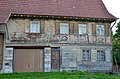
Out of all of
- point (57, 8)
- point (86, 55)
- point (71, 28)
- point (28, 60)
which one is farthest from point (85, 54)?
point (28, 60)

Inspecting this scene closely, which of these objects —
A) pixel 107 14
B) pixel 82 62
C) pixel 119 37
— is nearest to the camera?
pixel 82 62

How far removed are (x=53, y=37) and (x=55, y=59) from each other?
82.5 inches

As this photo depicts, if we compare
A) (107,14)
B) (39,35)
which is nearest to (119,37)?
(107,14)

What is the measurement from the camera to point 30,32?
2214cm

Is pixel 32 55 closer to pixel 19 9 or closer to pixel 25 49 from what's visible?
pixel 25 49

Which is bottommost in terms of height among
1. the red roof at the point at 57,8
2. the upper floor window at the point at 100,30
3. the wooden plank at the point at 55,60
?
the wooden plank at the point at 55,60

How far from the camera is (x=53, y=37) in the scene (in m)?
22.5

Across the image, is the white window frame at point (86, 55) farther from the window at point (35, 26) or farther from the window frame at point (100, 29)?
the window at point (35, 26)

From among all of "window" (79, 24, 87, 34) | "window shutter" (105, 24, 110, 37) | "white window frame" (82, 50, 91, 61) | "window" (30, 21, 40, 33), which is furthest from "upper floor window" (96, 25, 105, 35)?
"window" (30, 21, 40, 33)

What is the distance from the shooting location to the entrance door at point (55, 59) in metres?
22.2

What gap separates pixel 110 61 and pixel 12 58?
963cm

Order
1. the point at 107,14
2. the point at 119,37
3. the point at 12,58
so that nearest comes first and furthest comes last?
1. the point at 12,58
2. the point at 107,14
3. the point at 119,37

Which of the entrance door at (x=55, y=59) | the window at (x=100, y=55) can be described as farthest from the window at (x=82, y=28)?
the entrance door at (x=55, y=59)

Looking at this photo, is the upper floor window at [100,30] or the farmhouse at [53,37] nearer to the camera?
the farmhouse at [53,37]
